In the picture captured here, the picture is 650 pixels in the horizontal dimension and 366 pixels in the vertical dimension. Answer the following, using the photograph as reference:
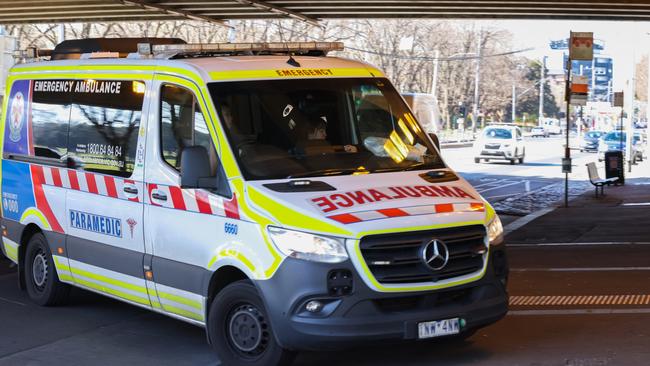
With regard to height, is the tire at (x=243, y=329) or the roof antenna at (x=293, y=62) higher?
the roof antenna at (x=293, y=62)

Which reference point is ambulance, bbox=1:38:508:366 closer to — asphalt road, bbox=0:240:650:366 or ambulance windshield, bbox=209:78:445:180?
ambulance windshield, bbox=209:78:445:180

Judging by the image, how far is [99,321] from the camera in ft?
30.6

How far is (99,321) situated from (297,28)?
48.8 m

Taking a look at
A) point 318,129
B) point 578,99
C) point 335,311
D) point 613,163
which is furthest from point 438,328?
point 613,163

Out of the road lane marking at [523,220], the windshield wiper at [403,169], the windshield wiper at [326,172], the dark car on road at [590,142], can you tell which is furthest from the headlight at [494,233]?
the dark car on road at [590,142]

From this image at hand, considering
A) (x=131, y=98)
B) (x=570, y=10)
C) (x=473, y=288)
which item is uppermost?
(x=570, y=10)

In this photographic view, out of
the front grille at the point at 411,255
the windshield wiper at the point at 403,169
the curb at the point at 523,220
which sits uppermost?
the windshield wiper at the point at 403,169

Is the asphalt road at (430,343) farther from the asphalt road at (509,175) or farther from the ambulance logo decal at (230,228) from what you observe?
the asphalt road at (509,175)

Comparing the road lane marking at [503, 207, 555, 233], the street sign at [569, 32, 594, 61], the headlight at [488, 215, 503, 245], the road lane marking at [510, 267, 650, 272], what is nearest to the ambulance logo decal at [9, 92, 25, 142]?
the headlight at [488, 215, 503, 245]

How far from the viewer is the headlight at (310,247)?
261 inches

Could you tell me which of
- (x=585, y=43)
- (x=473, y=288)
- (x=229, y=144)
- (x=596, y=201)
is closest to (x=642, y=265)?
(x=473, y=288)

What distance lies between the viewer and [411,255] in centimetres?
678

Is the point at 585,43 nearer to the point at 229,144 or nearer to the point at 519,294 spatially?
the point at 519,294

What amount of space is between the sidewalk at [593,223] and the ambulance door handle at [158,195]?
890 centimetres
